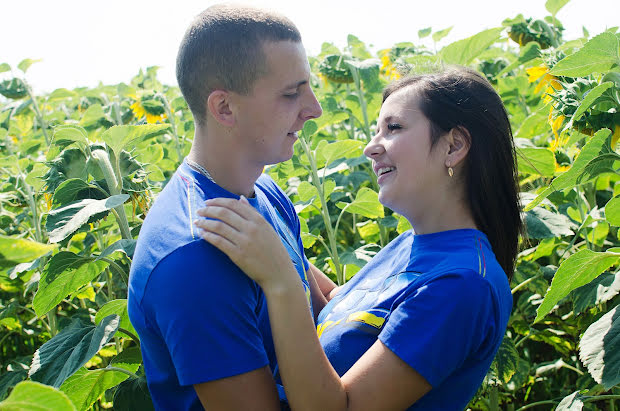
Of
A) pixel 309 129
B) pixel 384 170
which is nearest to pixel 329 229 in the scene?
pixel 309 129

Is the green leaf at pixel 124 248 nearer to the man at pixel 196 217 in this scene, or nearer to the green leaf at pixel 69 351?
the green leaf at pixel 69 351

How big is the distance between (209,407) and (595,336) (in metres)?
1.09

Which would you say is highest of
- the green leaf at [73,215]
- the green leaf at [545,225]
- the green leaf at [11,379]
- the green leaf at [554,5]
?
the green leaf at [554,5]

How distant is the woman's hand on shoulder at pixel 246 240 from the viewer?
1307 mm

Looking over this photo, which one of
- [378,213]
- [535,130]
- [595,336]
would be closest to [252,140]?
[595,336]

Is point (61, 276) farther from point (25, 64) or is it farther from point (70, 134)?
point (25, 64)

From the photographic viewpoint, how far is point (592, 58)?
1.71 m

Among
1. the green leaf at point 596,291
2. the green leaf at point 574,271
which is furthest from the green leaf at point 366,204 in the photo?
the green leaf at point 574,271

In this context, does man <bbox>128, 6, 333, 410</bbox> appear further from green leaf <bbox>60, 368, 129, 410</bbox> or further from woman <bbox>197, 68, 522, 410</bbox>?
green leaf <bbox>60, 368, 129, 410</bbox>

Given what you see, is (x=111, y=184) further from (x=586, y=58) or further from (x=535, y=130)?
(x=535, y=130)

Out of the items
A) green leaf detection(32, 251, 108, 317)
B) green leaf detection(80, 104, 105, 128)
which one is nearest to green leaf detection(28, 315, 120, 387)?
green leaf detection(32, 251, 108, 317)

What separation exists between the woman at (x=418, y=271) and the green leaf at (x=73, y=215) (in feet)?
1.92

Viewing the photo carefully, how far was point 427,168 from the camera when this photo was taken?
1.71m

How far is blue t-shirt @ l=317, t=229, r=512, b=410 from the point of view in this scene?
141 cm
